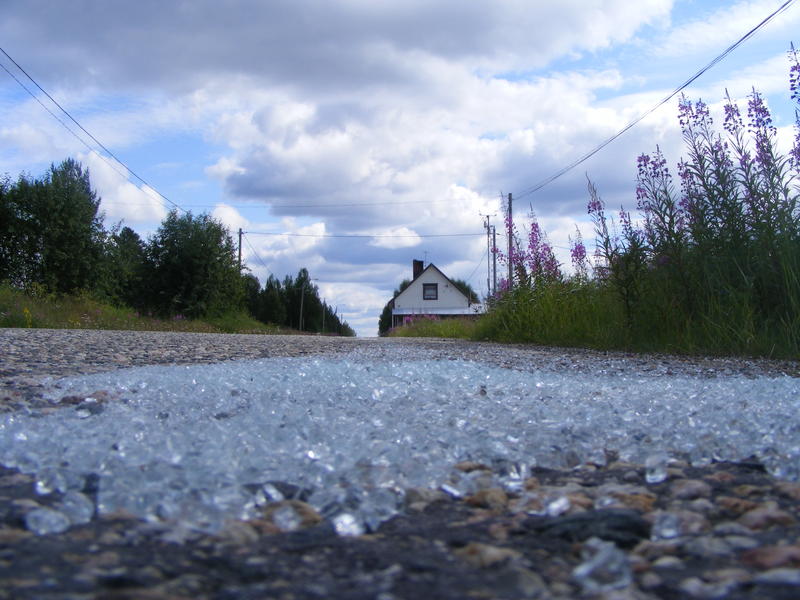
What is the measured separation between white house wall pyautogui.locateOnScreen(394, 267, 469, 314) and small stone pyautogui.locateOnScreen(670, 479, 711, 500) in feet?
197

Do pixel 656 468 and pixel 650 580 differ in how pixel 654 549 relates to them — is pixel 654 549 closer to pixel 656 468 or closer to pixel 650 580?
pixel 650 580

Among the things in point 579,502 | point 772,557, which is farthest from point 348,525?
point 772,557

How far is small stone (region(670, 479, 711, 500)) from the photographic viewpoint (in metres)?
1.55

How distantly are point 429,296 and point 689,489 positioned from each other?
203 feet

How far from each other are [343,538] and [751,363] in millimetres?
4616

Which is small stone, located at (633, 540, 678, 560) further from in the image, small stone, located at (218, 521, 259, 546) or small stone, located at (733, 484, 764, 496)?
small stone, located at (218, 521, 259, 546)

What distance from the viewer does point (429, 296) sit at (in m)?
63.3

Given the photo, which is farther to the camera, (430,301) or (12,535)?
(430,301)

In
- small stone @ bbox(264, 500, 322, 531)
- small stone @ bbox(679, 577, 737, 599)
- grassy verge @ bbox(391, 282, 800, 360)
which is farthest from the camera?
grassy verge @ bbox(391, 282, 800, 360)

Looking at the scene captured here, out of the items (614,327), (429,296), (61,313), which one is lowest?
(614,327)

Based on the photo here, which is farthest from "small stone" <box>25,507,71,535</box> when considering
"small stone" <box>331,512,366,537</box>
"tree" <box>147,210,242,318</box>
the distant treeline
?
"tree" <box>147,210,242,318</box>

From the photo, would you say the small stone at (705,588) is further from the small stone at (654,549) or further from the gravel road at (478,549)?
the small stone at (654,549)

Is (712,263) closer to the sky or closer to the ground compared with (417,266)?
closer to the ground

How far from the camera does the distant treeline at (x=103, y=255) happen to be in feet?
65.4
